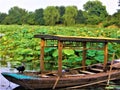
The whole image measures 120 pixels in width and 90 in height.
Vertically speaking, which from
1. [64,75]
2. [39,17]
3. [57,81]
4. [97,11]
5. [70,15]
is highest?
[97,11]

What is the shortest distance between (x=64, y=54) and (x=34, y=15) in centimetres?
5667

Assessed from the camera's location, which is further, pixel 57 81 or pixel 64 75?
pixel 64 75

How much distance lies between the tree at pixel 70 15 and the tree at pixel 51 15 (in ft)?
7.06

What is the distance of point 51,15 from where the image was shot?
77000mm

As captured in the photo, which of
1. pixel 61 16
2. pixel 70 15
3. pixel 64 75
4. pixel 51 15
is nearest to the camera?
pixel 64 75

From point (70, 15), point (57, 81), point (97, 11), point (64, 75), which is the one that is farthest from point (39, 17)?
point (57, 81)

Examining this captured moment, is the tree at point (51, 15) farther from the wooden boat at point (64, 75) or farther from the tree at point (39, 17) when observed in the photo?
the wooden boat at point (64, 75)

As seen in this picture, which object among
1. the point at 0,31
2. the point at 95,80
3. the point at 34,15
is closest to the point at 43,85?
the point at 95,80

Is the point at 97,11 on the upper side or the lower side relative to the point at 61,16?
upper

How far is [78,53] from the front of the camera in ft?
83.6

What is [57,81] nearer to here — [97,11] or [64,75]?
[64,75]

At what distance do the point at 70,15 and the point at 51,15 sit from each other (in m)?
4.43

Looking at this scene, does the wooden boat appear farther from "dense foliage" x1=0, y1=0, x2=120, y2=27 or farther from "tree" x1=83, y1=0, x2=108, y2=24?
"tree" x1=83, y1=0, x2=108, y2=24

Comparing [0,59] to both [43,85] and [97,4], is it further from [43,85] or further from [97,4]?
[97,4]
